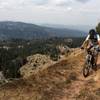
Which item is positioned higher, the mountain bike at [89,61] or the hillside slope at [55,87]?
the mountain bike at [89,61]

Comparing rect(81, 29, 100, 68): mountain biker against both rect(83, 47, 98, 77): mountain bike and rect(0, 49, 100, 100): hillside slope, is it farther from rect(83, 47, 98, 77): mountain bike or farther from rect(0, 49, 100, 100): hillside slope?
rect(0, 49, 100, 100): hillside slope

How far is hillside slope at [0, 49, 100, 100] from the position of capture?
46.2 feet

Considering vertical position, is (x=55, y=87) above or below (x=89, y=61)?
below

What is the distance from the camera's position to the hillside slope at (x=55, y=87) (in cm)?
1409

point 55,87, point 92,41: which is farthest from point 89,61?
point 55,87

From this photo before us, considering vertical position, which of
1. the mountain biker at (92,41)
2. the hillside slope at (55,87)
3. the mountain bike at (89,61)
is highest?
the mountain biker at (92,41)

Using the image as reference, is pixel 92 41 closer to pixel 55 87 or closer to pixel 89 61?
pixel 89 61

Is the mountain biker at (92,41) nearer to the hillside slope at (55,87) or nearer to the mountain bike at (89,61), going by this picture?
the mountain bike at (89,61)

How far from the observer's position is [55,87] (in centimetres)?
1534

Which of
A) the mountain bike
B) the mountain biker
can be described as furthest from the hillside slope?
the mountain biker

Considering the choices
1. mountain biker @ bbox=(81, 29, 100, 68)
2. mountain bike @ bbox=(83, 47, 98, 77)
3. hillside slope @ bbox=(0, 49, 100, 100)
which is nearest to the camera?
hillside slope @ bbox=(0, 49, 100, 100)

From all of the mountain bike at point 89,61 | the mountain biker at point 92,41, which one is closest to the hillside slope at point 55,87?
the mountain bike at point 89,61

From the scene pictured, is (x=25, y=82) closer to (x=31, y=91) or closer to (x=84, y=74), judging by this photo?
(x=31, y=91)

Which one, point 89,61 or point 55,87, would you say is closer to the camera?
point 55,87
